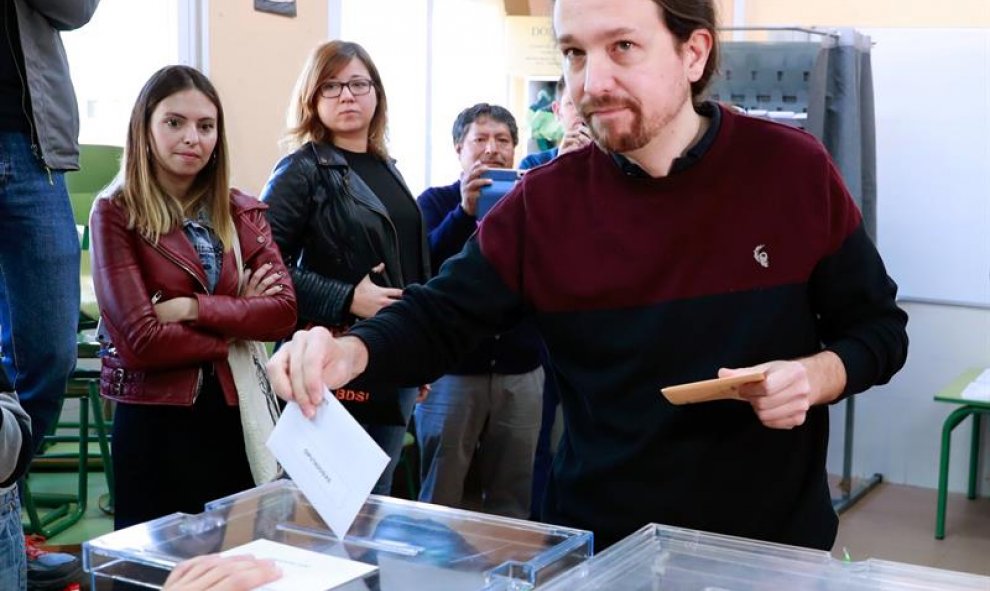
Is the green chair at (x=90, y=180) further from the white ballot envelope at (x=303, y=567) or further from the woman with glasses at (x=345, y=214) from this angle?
the white ballot envelope at (x=303, y=567)

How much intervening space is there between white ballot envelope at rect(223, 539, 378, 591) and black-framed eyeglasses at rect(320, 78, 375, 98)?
6.54 feet

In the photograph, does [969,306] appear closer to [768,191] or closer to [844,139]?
[844,139]

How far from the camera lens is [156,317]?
2664 millimetres

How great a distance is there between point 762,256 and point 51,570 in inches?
86.4

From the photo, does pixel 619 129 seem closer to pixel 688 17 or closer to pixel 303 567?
pixel 688 17

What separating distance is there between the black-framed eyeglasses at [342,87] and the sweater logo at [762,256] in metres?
1.80

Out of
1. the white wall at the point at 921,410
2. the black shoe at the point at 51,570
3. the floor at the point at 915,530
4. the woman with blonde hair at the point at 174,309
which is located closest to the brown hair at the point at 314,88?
the woman with blonde hair at the point at 174,309

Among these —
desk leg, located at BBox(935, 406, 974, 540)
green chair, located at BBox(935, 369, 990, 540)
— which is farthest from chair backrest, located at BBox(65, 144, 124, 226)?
desk leg, located at BBox(935, 406, 974, 540)

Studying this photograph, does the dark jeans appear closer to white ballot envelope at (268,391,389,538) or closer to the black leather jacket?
the black leather jacket

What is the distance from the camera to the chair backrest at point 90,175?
3.72 m

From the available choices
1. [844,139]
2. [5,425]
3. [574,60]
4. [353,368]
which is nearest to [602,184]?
A: [574,60]

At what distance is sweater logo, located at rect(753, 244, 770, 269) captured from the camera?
1.59 metres

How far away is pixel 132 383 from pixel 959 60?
4146mm

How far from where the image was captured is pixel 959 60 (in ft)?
17.7
